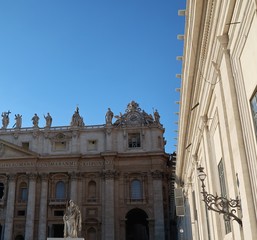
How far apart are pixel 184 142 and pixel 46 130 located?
27826 millimetres

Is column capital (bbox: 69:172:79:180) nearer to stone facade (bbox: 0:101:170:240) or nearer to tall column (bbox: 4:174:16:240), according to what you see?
stone facade (bbox: 0:101:170:240)

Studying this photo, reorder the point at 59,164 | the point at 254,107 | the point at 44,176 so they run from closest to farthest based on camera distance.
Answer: the point at 254,107
the point at 44,176
the point at 59,164

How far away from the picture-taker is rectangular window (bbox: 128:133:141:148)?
→ 46666 millimetres

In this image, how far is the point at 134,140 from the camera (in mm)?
47000

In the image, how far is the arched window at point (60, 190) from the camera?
45.1m

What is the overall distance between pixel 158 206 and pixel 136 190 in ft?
11.2

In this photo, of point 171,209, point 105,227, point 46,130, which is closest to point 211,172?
point 105,227

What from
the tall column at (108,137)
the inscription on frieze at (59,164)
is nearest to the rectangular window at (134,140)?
the tall column at (108,137)

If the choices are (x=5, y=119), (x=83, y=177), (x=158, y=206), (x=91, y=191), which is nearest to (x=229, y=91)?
(x=158, y=206)

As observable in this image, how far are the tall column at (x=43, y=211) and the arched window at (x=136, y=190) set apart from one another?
1020 cm

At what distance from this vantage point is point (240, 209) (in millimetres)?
9188

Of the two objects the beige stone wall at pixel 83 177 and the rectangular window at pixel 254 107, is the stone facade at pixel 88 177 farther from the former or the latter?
the rectangular window at pixel 254 107

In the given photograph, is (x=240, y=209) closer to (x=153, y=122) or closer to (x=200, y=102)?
(x=200, y=102)

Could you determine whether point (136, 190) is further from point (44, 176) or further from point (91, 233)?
point (44, 176)
